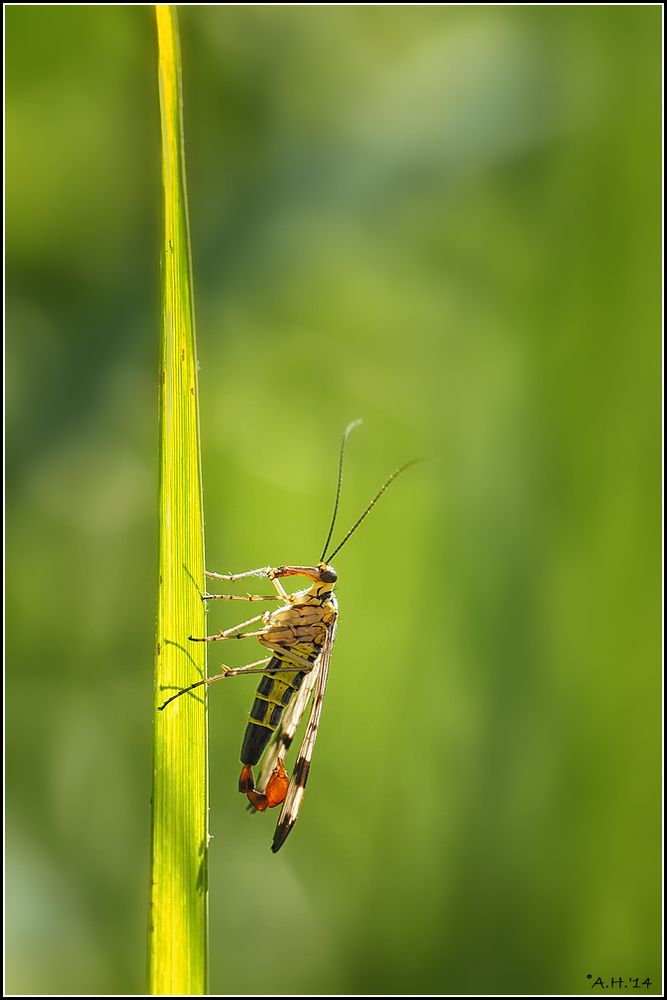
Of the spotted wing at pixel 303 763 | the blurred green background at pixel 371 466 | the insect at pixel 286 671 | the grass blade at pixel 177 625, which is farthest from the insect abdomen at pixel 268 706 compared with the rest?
the blurred green background at pixel 371 466

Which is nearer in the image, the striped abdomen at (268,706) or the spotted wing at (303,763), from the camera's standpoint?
the spotted wing at (303,763)

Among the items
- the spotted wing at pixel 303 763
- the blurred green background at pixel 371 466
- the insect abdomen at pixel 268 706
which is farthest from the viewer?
the blurred green background at pixel 371 466

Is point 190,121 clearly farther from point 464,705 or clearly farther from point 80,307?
point 464,705

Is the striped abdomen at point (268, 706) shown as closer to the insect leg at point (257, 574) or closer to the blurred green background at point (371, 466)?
the insect leg at point (257, 574)

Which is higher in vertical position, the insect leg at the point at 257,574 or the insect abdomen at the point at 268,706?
the insect leg at the point at 257,574

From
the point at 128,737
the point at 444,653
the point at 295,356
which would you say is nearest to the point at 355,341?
the point at 295,356

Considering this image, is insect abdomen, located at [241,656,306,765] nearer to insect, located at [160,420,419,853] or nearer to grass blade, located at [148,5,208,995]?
insect, located at [160,420,419,853]

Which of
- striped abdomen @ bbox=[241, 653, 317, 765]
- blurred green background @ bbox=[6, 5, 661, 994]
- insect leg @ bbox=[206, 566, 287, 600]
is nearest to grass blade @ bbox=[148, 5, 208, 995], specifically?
insect leg @ bbox=[206, 566, 287, 600]

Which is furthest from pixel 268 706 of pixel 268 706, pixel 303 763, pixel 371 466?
pixel 371 466
